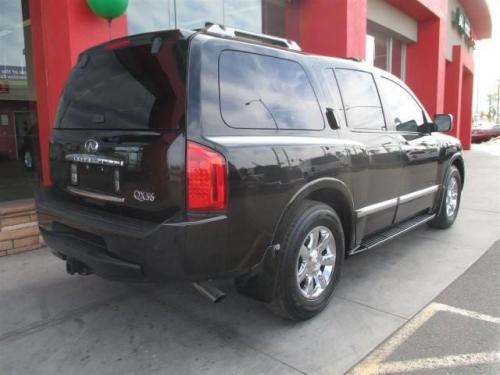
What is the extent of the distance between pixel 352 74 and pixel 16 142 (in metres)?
6.66

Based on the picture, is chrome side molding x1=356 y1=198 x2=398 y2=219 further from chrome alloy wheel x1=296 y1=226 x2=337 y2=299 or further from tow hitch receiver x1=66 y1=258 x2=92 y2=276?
tow hitch receiver x1=66 y1=258 x2=92 y2=276

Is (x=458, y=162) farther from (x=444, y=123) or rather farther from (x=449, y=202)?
(x=444, y=123)

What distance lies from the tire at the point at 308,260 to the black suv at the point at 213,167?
1cm

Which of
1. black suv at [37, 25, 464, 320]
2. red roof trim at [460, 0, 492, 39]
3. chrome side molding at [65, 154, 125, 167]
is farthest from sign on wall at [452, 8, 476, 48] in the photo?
chrome side molding at [65, 154, 125, 167]

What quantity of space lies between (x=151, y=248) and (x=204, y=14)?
246 inches

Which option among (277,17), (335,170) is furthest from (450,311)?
(277,17)

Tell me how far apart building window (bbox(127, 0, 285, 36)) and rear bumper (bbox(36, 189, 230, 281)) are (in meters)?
4.60

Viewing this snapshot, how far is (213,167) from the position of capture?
248 cm

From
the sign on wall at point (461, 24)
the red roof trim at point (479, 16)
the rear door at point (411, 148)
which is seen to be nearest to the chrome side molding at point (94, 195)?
the rear door at point (411, 148)

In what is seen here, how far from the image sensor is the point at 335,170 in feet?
11.0

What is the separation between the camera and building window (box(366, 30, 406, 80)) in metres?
13.1

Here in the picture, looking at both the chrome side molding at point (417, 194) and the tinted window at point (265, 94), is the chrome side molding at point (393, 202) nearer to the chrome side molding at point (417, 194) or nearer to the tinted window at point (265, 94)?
the chrome side molding at point (417, 194)

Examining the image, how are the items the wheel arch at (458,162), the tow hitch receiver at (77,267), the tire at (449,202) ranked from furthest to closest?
the wheel arch at (458,162) < the tire at (449,202) < the tow hitch receiver at (77,267)

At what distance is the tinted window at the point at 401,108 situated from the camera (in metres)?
4.46
